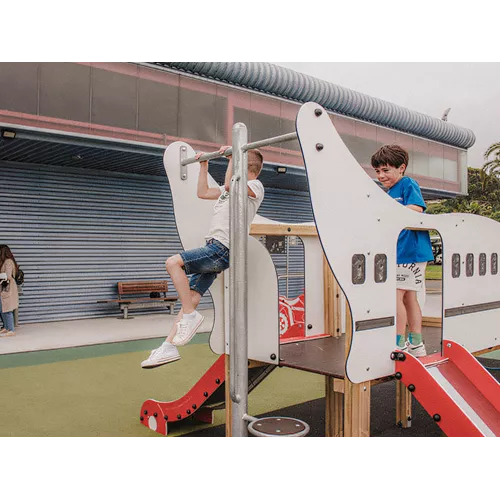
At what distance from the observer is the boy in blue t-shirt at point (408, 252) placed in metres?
3.35

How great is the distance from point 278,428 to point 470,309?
1700mm

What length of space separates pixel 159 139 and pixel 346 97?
19.7 feet

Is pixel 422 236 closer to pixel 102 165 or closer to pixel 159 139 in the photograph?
pixel 159 139

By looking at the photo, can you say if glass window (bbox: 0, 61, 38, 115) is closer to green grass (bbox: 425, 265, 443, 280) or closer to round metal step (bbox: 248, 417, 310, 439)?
green grass (bbox: 425, 265, 443, 280)

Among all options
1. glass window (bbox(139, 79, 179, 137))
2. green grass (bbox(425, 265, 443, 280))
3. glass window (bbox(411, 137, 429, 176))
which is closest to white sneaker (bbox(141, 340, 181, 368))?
green grass (bbox(425, 265, 443, 280))

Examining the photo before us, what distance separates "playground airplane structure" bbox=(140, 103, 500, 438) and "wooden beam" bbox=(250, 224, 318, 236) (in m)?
0.02

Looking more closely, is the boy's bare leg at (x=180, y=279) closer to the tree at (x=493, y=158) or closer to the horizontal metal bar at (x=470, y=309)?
the horizontal metal bar at (x=470, y=309)

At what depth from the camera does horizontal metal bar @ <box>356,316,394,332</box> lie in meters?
2.81

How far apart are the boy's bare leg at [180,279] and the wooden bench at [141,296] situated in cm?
733

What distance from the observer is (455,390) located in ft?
10.3

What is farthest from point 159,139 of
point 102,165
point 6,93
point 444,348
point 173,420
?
point 444,348

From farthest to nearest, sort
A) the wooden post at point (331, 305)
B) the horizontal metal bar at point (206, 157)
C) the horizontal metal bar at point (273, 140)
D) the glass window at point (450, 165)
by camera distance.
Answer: the glass window at point (450, 165) < the wooden post at point (331, 305) < the horizontal metal bar at point (206, 157) < the horizontal metal bar at point (273, 140)

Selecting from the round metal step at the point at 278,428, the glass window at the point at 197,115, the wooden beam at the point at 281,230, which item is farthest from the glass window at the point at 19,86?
the round metal step at the point at 278,428

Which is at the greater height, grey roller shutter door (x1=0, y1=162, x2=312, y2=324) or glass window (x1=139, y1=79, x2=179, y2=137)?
glass window (x1=139, y1=79, x2=179, y2=137)
